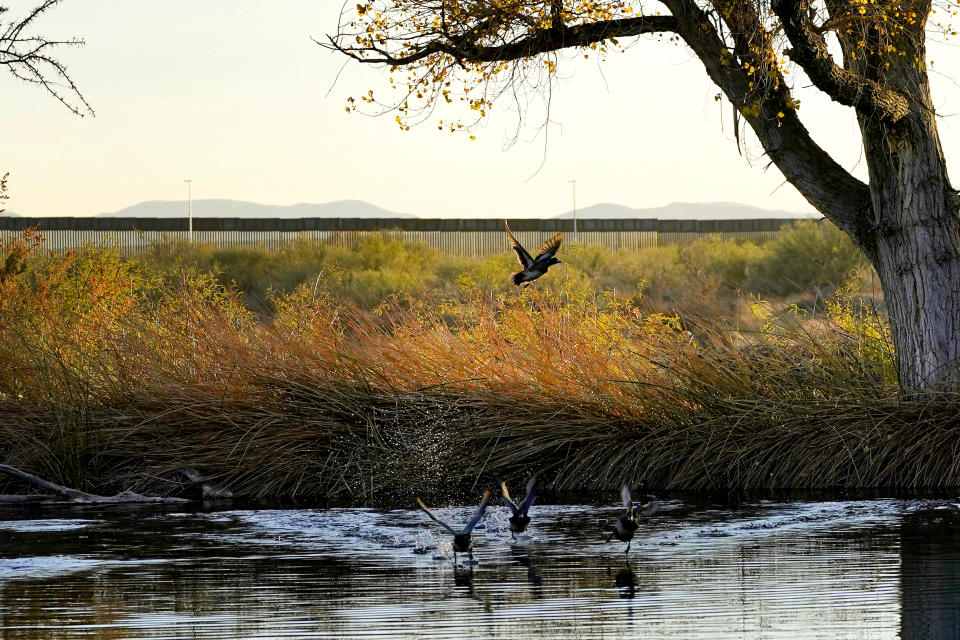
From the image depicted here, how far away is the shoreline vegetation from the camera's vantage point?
1084 centimetres

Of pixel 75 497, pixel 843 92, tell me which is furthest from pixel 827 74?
pixel 75 497

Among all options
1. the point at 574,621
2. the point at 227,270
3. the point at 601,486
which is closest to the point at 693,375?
the point at 601,486

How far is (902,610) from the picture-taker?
19.9 feet

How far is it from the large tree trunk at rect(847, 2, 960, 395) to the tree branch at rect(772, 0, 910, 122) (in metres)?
0.18

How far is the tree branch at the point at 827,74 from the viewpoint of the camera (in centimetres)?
1041

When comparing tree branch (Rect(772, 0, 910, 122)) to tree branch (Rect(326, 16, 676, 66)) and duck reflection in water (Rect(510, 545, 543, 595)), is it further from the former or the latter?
duck reflection in water (Rect(510, 545, 543, 595))

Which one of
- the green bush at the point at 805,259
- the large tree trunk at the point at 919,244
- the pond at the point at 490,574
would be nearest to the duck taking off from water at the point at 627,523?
the pond at the point at 490,574

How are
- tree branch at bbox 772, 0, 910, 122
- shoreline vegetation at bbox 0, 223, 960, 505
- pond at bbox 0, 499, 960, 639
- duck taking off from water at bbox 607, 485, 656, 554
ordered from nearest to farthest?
pond at bbox 0, 499, 960, 639, duck taking off from water at bbox 607, 485, 656, 554, tree branch at bbox 772, 0, 910, 122, shoreline vegetation at bbox 0, 223, 960, 505

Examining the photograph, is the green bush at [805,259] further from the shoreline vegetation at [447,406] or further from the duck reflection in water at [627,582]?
the duck reflection in water at [627,582]

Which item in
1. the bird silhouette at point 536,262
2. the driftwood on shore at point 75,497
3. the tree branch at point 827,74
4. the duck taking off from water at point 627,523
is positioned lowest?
the driftwood on shore at point 75,497

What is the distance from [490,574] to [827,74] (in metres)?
5.44

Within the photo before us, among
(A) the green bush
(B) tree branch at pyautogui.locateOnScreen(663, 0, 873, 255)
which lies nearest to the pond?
(B) tree branch at pyautogui.locateOnScreen(663, 0, 873, 255)

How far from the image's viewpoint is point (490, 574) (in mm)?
7270

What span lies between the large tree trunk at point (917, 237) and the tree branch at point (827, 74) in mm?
178
